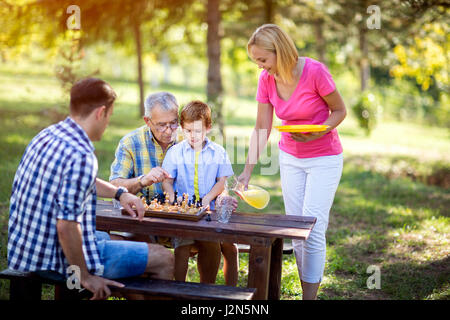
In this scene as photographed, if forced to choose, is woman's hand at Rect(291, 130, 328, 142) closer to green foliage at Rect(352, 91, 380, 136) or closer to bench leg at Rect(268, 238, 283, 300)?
bench leg at Rect(268, 238, 283, 300)

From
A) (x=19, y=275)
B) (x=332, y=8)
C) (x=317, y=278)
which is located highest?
(x=332, y=8)

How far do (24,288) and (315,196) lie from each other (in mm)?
1937

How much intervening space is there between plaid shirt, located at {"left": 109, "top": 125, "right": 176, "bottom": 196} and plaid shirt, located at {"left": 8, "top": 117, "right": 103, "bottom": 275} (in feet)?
3.35

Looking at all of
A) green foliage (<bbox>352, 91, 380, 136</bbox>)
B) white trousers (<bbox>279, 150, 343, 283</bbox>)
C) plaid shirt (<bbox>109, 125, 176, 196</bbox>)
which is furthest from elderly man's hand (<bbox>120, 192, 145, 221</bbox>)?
green foliage (<bbox>352, 91, 380, 136</bbox>)

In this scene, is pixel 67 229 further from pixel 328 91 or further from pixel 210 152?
pixel 328 91

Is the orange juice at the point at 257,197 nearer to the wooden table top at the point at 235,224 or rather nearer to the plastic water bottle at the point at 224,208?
the wooden table top at the point at 235,224

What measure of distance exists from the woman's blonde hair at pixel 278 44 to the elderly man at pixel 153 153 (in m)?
0.73

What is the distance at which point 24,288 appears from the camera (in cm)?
283

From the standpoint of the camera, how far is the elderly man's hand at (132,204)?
3082 millimetres

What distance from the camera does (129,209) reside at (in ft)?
10.3

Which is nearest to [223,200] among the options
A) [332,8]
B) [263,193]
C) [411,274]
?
[263,193]

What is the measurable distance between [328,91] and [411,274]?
2157 millimetres

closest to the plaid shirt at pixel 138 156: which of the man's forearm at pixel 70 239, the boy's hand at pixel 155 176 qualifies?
the boy's hand at pixel 155 176

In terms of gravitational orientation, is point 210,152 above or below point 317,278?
above
